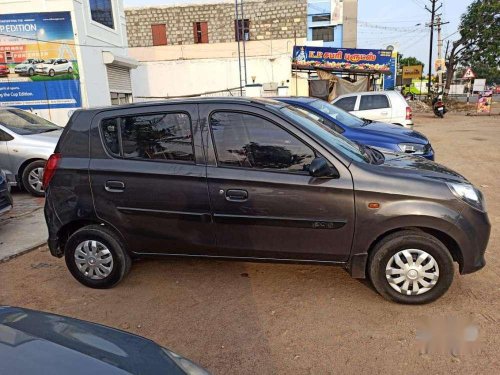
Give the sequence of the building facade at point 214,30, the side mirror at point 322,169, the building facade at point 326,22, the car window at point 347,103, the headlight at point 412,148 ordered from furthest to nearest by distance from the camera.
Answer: the building facade at point 326,22
the building facade at point 214,30
the car window at point 347,103
the headlight at point 412,148
the side mirror at point 322,169

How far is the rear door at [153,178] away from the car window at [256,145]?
0.67 feet

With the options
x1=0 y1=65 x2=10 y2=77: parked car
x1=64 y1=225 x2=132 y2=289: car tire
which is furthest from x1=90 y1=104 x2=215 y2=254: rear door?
x1=0 y1=65 x2=10 y2=77: parked car

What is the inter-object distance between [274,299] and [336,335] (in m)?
0.70

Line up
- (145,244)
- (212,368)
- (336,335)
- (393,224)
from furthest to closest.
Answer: (145,244)
(393,224)
(336,335)
(212,368)

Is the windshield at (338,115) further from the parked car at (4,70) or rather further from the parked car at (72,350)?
the parked car at (4,70)

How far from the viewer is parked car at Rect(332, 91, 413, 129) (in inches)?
429

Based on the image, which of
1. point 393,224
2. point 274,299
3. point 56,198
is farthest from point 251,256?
point 56,198

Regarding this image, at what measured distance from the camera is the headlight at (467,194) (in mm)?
3168

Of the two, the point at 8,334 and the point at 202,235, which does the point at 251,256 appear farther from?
the point at 8,334

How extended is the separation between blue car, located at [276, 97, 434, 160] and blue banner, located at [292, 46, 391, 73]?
14398mm

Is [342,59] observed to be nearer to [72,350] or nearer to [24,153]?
[24,153]

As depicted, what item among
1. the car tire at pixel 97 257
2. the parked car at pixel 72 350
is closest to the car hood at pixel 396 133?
the car tire at pixel 97 257

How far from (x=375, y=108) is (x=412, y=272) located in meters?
8.84

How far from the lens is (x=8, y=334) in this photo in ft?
5.73
